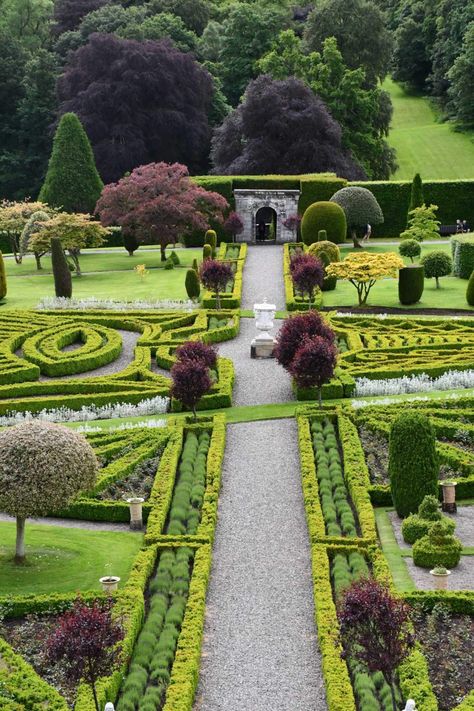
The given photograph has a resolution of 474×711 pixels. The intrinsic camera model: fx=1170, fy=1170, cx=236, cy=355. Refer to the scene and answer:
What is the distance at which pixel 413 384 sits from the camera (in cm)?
3084

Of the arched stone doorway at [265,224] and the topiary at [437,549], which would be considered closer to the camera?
the topiary at [437,549]

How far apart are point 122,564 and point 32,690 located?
475 cm

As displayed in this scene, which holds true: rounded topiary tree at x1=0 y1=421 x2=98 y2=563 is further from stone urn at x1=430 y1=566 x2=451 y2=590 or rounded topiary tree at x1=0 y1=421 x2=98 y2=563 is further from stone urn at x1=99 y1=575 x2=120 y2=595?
stone urn at x1=430 y1=566 x2=451 y2=590

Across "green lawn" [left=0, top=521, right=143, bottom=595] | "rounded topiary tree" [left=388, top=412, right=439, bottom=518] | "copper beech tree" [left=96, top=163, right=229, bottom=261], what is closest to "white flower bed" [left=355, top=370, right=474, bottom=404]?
"rounded topiary tree" [left=388, top=412, right=439, bottom=518]

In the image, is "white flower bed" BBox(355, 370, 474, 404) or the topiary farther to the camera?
"white flower bed" BBox(355, 370, 474, 404)

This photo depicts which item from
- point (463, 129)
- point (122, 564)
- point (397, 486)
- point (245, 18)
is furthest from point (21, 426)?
point (463, 129)

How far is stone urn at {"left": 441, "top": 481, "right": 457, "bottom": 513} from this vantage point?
2245 cm

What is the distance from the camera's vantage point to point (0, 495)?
1870cm

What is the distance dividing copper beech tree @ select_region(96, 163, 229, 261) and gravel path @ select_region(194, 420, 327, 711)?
30.0 metres

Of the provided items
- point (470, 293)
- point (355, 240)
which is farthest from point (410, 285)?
point (355, 240)

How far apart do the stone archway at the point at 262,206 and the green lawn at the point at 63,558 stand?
41.6 metres

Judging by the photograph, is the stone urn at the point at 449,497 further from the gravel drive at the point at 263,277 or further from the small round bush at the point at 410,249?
the small round bush at the point at 410,249

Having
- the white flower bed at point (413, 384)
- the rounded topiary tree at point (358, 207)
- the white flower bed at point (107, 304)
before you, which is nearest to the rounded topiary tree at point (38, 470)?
the white flower bed at point (413, 384)

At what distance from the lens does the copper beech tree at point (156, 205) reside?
54.8m
